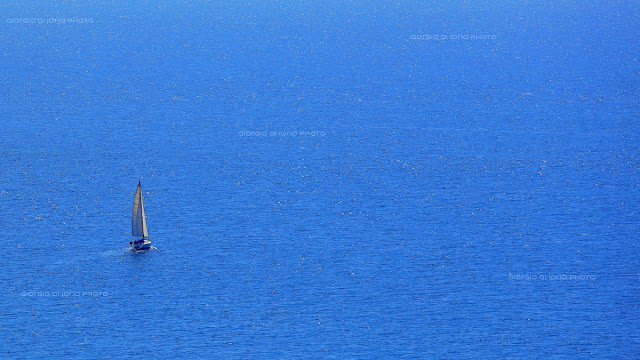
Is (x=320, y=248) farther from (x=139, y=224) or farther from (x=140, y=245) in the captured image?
(x=139, y=224)

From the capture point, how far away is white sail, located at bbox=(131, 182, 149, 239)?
5098 inches

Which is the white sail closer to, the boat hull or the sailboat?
the sailboat

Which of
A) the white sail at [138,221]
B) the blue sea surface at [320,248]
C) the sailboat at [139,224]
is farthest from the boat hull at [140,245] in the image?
the white sail at [138,221]

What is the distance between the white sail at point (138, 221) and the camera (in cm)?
12950

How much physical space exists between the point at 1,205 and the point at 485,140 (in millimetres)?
84874

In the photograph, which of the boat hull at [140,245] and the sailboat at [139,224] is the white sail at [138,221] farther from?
the boat hull at [140,245]

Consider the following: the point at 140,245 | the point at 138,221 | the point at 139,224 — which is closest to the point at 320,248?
the point at 140,245

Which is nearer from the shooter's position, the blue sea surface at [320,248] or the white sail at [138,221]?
the blue sea surface at [320,248]

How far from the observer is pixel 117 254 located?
417 feet

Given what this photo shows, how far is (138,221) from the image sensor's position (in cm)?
12962

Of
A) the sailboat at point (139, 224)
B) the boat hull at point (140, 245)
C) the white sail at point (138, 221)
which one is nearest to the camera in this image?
the boat hull at point (140, 245)

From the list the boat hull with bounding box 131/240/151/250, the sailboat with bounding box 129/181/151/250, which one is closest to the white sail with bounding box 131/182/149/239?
the sailboat with bounding box 129/181/151/250

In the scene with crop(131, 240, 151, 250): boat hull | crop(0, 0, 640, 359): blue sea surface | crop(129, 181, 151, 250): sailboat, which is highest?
crop(129, 181, 151, 250): sailboat

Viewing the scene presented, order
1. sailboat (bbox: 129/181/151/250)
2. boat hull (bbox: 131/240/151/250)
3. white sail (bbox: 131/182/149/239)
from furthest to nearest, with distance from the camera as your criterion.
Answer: white sail (bbox: 131/182/149/239) → sailboat (bbox: 129/181/151/250) → boat hull (bbox: 131/240/151/250)
